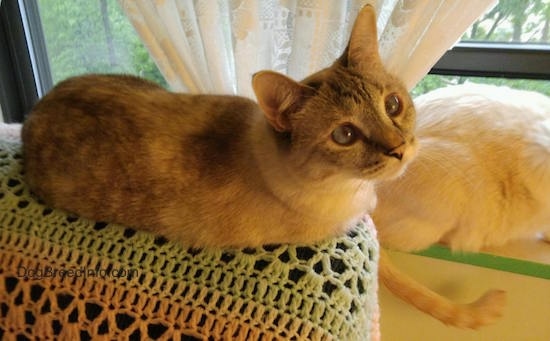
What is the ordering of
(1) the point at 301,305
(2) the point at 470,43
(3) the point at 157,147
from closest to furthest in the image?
(1) the point at 301,305 < (3) the point at 157,147 < (2) the point at 470,43

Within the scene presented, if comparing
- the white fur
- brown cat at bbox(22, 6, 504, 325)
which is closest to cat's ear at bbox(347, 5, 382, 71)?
brown cat at bbox(22, 6, 504, 325)

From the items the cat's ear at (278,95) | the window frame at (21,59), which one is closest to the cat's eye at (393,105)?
the cat's ear at (278,95)

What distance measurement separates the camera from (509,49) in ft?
3.64

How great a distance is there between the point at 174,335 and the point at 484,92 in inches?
31.9

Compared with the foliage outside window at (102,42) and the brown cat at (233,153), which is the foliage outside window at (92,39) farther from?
the brown cat at (233,153)

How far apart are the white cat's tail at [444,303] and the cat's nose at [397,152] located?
38 centimetres

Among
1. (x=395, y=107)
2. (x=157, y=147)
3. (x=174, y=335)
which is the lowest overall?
(x=174, y=335)

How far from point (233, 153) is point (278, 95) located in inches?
6.2

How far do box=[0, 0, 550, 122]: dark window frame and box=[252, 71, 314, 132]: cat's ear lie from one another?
2.19 feet

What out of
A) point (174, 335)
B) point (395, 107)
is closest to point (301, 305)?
point (174, 335)

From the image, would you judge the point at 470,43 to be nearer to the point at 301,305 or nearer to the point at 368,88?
the point at 368,88

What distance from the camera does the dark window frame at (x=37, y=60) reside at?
1.11 m

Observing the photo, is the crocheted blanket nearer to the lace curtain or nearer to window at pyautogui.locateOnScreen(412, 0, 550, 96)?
the lace curtain

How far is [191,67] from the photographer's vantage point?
3.24 feet
